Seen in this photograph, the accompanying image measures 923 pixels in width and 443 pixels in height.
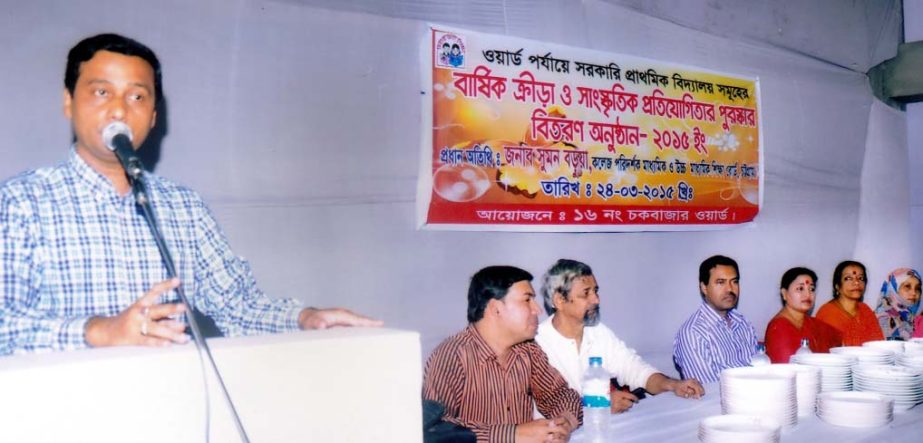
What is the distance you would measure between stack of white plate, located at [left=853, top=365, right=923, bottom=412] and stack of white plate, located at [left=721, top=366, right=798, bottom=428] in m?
0.38

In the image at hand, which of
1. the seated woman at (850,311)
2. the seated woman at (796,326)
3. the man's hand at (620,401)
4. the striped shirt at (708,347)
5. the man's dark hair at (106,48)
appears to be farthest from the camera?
the seated woman at (850,311)

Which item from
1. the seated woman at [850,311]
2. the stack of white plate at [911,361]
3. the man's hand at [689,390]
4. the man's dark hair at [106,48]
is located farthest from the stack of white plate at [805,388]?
the seated woman at [850,311]

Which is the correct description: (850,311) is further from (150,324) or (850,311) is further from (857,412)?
(150,324)

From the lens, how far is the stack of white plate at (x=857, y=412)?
6.16 ft

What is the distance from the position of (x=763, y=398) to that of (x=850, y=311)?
8.63 feet

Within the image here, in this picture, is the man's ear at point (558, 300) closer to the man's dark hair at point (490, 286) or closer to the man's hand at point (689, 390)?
the man's dark hair at point (490, 286)

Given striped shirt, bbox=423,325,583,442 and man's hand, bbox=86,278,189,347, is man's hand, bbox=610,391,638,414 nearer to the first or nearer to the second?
striped shirt, bbox=423,325,583,442

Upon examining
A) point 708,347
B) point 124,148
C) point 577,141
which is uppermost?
point 577,141

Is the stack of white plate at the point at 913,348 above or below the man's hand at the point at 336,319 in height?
below

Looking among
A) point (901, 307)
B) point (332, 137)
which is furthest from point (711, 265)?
point (332, 137)

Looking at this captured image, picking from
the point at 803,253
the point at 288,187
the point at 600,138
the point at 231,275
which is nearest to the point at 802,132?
the point at 803,253

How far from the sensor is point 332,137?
2619 millimetres

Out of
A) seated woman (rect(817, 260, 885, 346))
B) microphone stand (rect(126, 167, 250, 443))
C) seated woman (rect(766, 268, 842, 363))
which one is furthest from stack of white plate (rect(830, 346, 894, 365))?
microphone stand (rect(126, 167, 250, 443))

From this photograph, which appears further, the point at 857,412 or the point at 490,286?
the point at 490,286
